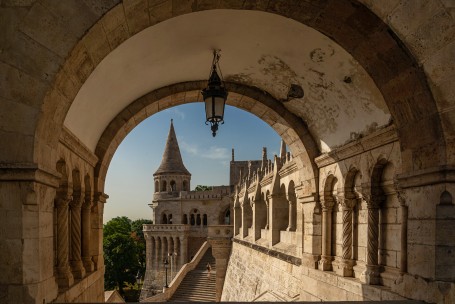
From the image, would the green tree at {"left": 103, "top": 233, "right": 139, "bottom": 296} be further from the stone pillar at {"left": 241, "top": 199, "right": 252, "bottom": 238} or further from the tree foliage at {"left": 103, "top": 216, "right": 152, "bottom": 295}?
the stone pillar at {"left": 241, "top": 199, "right": 252, "bottom": 238}

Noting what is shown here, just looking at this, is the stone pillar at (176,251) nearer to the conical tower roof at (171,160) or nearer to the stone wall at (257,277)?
the conical tower roof at (171,160)

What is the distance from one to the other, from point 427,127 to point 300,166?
4.50 meters

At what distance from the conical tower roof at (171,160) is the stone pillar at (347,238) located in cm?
3626

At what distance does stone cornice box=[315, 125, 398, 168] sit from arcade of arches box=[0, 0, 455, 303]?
23mm

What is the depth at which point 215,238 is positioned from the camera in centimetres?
2395

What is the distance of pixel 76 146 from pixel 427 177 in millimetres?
4505

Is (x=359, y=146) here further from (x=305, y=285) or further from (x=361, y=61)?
(x=305, y=285)

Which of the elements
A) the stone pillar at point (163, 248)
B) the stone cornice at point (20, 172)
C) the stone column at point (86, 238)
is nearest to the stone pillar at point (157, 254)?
the stone pillar at point (163, 248)

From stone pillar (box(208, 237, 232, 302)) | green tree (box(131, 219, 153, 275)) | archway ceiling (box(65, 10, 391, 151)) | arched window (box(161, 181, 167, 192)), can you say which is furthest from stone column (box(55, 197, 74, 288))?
green tree (box(131, 219, 153, 275))

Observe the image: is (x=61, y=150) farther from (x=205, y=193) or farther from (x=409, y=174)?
(x=205, y=193)

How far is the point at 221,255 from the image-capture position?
23672 mm

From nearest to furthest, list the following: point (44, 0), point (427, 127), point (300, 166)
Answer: point (44, 0), point (427, 127), point (300, 166)

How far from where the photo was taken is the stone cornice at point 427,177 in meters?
3.21

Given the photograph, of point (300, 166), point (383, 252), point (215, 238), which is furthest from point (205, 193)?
point (383, 252)
